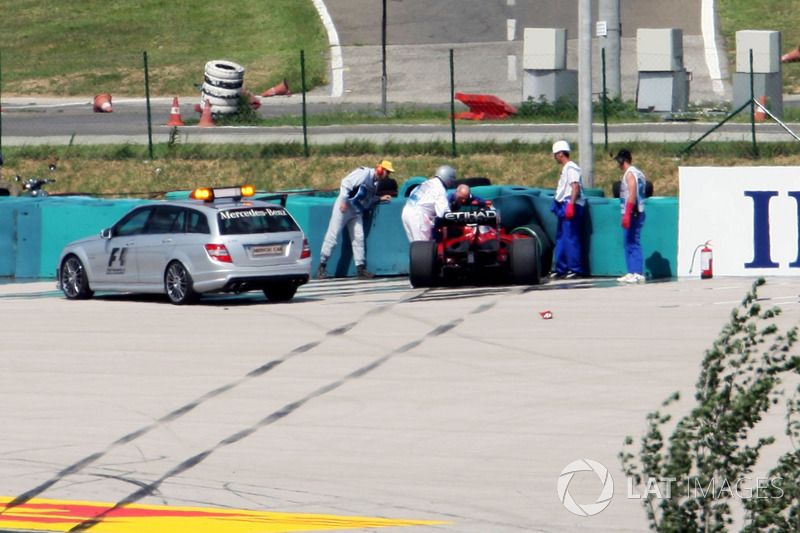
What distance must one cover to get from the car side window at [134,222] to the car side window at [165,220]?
0.46ft

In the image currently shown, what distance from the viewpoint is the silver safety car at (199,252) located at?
18547mm

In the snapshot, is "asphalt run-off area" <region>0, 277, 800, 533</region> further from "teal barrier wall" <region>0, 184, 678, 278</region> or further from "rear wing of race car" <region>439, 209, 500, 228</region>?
"teal barrier wall" <region>0, 184, 678, 278</region>

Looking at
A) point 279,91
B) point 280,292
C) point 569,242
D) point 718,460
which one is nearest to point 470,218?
point 569,242

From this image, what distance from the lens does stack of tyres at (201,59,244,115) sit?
117 ft

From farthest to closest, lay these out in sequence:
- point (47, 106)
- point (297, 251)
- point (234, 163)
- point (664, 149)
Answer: point (47, 106), point (234, 163), point (664, 149), point (297, 251)

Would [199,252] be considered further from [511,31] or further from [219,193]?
[511,31]

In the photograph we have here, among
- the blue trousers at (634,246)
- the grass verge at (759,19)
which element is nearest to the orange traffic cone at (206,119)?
the grass verge at (759,19)

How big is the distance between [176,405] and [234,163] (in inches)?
668

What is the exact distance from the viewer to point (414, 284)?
20.0 metres

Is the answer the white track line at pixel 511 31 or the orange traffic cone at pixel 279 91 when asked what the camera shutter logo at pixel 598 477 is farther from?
the white track line at pixel 511 31

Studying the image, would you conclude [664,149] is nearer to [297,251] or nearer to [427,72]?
[297,251]

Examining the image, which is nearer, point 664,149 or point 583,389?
point 583,389

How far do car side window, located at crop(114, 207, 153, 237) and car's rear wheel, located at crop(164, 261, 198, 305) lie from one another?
93 cm

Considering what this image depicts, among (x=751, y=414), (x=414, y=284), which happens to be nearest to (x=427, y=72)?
(x=414, y=284)
